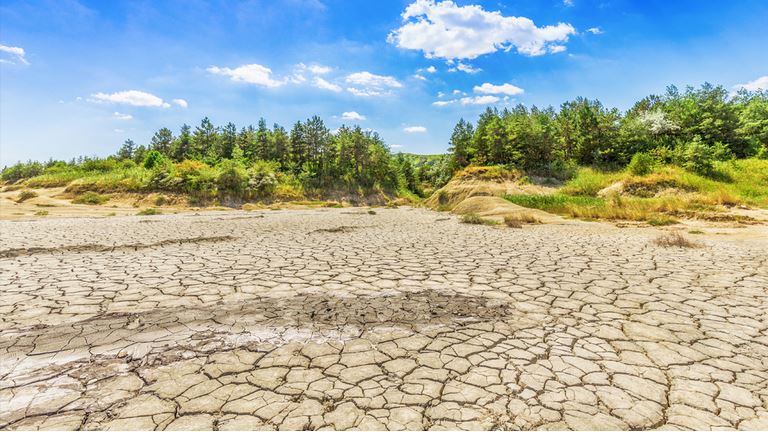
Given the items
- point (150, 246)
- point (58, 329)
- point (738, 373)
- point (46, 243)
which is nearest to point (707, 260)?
point (738, 373)

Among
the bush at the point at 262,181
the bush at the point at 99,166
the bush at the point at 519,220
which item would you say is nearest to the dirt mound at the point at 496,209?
the bush at the point at 519,220

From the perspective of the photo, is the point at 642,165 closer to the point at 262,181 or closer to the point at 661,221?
the point at 661,221

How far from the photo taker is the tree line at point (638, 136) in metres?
29.3

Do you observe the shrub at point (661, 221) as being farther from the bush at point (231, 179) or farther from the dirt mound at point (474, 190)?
the bush at point (231, 179)

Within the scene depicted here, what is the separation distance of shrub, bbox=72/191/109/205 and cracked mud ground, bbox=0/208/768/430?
26.7 m

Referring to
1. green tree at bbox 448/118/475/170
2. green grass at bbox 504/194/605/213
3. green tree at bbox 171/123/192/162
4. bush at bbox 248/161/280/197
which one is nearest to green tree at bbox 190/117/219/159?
green tree at bbox 171/123/192/162

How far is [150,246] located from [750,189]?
32.2 metres

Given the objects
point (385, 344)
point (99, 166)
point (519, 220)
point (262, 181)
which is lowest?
point (385, 344)

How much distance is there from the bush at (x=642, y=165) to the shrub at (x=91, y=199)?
1693 inches

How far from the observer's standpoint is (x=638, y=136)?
30391mm

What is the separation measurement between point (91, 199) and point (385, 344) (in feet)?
114

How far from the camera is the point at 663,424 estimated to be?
222 cm

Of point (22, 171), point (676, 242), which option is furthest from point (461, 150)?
point (22, 171)

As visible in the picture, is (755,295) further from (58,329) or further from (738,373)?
(58,329)
